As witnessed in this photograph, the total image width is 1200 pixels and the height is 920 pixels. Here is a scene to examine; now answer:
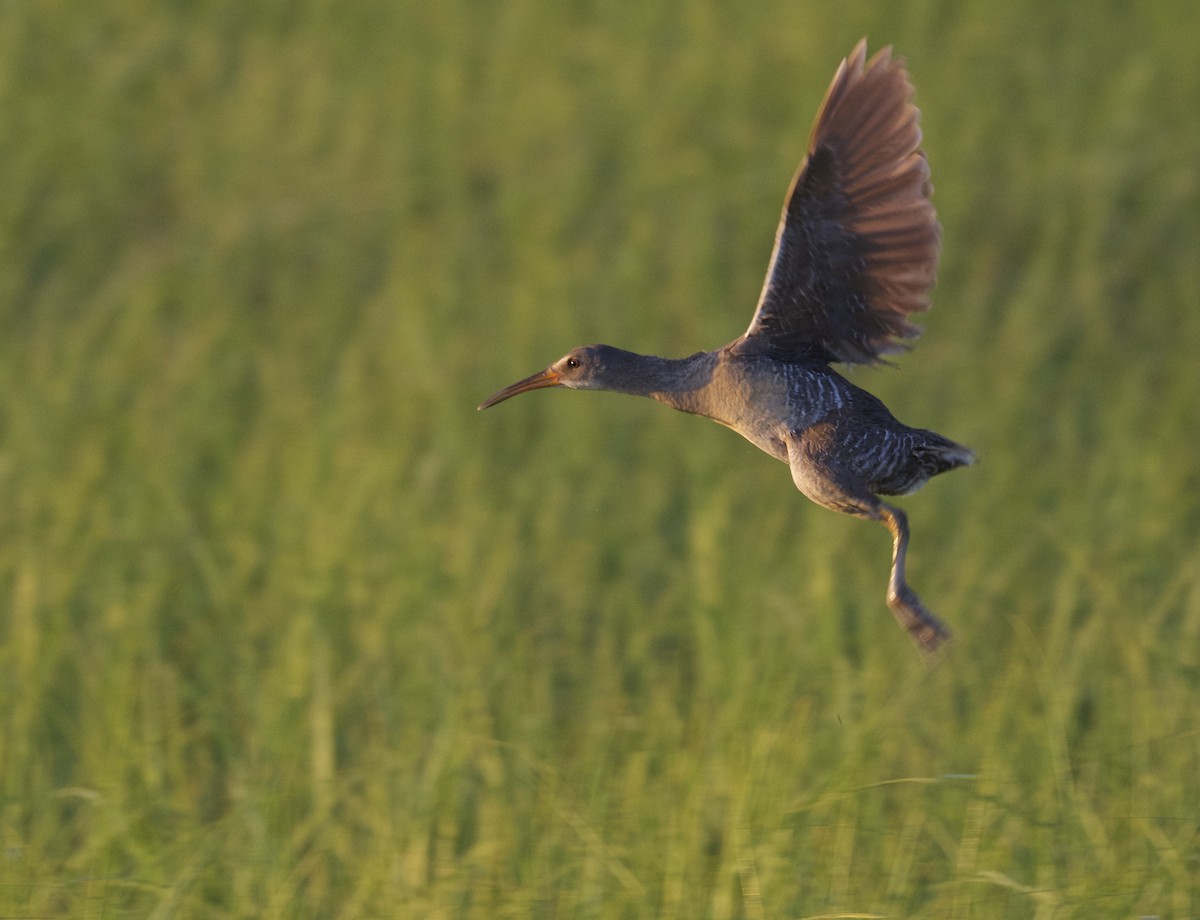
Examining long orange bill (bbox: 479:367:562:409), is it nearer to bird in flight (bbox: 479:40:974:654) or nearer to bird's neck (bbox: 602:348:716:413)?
bird in flight (bbox: 479:40:974:654)

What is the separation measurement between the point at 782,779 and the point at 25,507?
2539mm

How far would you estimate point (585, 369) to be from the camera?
3.60 m

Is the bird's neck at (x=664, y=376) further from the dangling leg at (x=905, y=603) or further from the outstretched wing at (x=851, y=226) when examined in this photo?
the dangling leg at (x=905, y=603)

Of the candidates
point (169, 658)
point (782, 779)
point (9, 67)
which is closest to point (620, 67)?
point (9, 67)

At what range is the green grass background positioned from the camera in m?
4.07

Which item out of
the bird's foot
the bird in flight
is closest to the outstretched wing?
the bird in flight

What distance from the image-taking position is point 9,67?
8.70 meters

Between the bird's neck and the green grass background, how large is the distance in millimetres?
843

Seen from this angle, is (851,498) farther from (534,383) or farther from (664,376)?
(534,383)

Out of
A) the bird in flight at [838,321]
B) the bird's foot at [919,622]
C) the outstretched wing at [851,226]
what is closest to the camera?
the bird's foot at [919,622]

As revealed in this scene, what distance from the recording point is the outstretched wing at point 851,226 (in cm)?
347

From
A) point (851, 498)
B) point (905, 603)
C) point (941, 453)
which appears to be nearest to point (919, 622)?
point (905, 603)

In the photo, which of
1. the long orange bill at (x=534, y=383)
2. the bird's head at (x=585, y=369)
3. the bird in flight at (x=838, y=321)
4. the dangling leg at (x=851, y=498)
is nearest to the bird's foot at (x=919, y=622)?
the dangling leg at (x=851, y=498)

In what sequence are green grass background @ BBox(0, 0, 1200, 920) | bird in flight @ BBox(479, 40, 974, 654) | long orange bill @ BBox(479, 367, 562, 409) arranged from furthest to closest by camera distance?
green grass background @ BBox(0, 0, 1200, 920) < long orange bill @ BBox(479, 367, 562, 409) < bird in flight @ BBox(479, 40, 974, 654)
